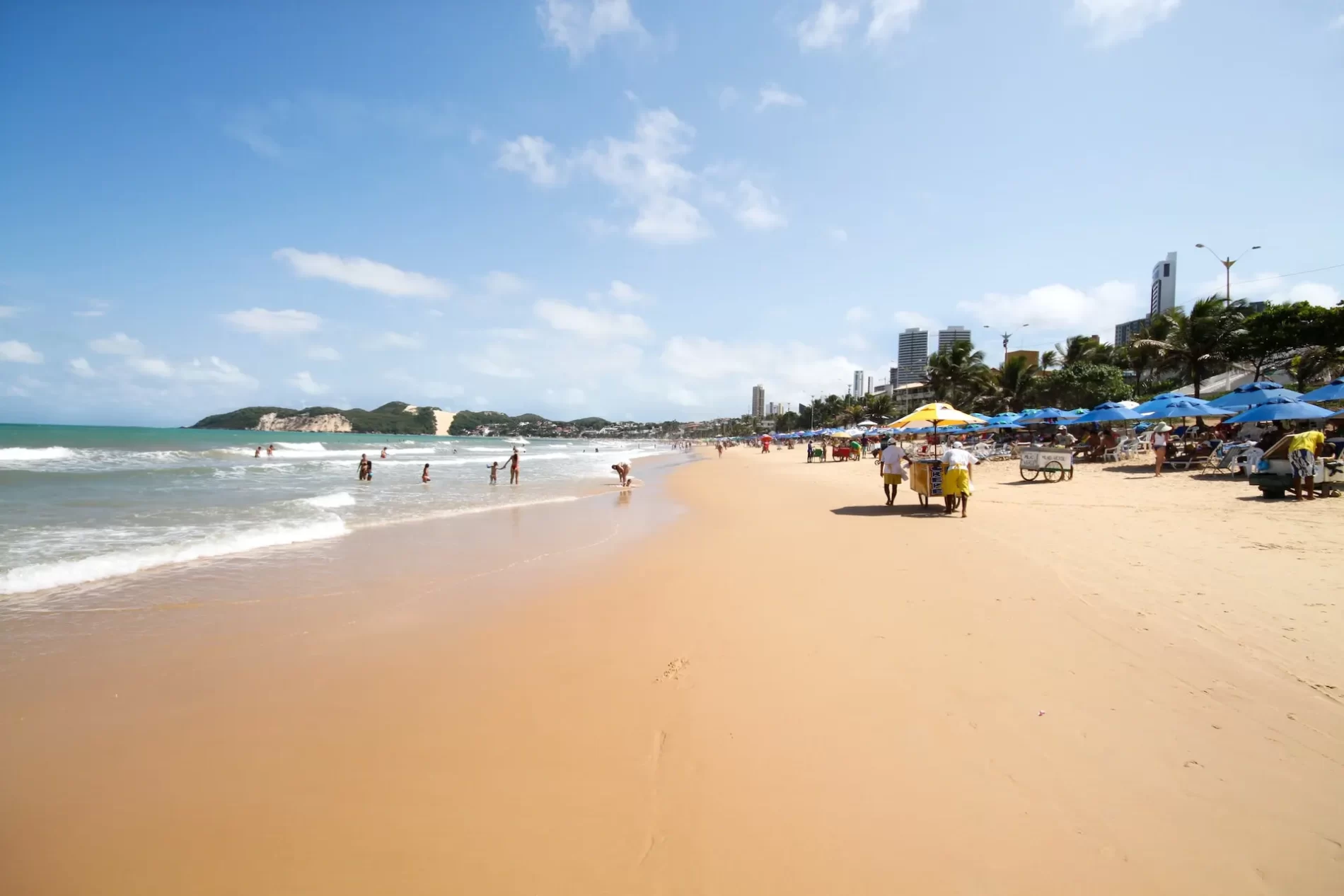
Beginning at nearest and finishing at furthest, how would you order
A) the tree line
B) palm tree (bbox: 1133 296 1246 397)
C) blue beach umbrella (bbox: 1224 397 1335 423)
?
blue beach umbrella (bbox: 1224 397 1335 423)
the tree line
palm tree (bbox: 1133 296 1246 397)

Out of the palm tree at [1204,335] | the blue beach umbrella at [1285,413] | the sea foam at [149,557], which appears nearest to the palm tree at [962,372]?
the palm tree at [1204,335]

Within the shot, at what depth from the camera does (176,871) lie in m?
2.28

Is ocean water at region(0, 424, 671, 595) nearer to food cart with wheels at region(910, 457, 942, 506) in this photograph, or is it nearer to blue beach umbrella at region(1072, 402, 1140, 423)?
food cart with wheels at region(910, 457, 942, 506)

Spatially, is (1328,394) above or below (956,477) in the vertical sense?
above

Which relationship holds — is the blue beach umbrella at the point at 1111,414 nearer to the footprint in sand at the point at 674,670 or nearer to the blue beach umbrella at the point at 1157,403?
the blue beach umbrella at the point at 1157,403

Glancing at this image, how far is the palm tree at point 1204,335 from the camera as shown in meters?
28.0

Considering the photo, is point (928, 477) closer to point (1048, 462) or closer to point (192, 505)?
point (1048, 462)

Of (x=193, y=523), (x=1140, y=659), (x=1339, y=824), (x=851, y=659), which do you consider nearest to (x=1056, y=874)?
(x=1339, y=824)

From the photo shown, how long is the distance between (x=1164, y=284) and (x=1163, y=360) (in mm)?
100175

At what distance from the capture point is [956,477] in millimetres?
9805

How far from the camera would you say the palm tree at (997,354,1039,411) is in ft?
143

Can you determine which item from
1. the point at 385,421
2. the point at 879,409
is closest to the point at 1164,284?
the point at 879,409

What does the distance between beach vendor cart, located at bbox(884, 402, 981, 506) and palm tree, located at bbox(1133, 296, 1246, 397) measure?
949 inches

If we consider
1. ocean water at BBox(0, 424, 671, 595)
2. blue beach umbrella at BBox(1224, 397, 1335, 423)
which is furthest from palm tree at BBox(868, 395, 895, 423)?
blue beach umbrella at BBox(1224, 397, 1335, 423)
